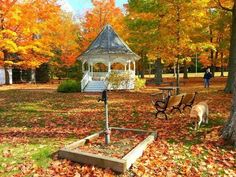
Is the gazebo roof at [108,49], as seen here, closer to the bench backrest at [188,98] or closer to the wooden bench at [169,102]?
the bench backrest at [188,98]

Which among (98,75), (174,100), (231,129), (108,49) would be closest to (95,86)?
(98,75)

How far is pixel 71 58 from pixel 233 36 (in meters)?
28.1

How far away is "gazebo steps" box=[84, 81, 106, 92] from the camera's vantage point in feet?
90.4

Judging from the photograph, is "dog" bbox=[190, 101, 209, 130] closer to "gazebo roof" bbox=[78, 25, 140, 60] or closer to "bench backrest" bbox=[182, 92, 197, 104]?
"bench backrest" bbox=[182, 92, 197, 104]

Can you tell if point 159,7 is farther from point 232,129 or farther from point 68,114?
point 232,129

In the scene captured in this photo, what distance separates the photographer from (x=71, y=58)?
4412cm

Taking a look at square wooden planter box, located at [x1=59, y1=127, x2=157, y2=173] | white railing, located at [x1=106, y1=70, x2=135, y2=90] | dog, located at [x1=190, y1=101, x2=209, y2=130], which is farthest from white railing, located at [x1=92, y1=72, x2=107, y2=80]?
square wooden planter box, located at [x1=59, y1=127, x2=157, y2=173]

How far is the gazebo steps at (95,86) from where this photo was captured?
90.4 feet

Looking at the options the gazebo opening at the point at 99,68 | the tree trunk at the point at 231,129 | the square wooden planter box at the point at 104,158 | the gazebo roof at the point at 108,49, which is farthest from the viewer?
the gazebo opening at the point at 99,68

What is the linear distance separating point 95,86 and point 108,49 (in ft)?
11.7

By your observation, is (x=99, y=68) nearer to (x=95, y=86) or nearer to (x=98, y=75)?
(x=98, y=75)

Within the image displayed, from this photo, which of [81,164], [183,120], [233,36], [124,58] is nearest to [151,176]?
[81,164]

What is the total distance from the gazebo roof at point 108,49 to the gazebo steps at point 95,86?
2302 mm

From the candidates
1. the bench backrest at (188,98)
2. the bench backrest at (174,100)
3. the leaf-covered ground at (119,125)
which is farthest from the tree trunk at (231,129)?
the bench backrest at (188,98)
